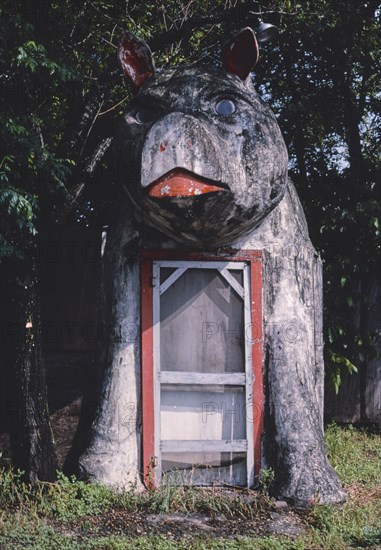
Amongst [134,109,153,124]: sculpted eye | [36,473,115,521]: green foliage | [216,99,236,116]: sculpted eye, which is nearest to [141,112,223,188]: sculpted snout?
[216,99,236,116]: sculpted eye

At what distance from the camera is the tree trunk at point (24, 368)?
5.41 metres

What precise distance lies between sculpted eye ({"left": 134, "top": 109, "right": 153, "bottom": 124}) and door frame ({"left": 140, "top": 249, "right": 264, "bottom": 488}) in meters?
0.94

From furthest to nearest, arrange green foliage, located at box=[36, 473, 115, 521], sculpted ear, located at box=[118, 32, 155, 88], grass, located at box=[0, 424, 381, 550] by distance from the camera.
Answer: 1. sculpted ear, located at box=[118, 32, 155, 88]
2. green foliage, located at box=[36, 473, 115, 521]
3. grass, located at box=[0, 424, 381, 550]

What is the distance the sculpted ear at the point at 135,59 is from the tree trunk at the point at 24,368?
1.47m

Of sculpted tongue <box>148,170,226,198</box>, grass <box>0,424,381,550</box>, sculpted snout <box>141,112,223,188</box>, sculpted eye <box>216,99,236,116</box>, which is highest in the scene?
sculpted eye <box>216,99,236,116</box>

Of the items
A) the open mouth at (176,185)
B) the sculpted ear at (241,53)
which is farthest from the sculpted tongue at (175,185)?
the sculpted ear at (241,53)

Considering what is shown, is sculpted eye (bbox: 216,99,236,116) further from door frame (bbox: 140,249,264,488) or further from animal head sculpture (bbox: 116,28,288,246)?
door frame (bbox: 140,249,264,488)

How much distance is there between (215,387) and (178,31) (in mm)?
3119

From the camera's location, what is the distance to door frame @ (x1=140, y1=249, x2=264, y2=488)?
5352mm

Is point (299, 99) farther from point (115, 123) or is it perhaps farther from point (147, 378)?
point (147, 378)

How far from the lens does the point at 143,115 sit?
17.4 feet

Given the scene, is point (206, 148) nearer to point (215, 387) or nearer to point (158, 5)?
point (215, 387)

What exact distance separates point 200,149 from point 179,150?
14 cm

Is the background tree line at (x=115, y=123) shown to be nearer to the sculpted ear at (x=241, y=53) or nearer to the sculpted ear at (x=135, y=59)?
the sculpted ear at (x=135, y=59)
